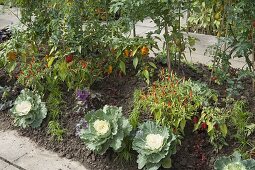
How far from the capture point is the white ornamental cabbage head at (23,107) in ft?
13.1

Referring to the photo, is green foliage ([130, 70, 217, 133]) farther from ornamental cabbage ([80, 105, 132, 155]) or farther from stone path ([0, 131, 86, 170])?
stone path ([0, 131, 86, 170])

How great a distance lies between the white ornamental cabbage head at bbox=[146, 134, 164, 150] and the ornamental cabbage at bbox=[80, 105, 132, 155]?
22 centimetres

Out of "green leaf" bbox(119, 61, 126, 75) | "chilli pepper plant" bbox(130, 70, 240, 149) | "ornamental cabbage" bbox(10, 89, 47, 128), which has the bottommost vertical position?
"ornamental cabbage" bbox(10, 89, 47, 128)

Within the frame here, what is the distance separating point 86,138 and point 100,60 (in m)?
1.18

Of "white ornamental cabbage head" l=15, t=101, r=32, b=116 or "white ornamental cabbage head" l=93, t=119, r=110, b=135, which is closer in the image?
"white ornamental cabbage head" l=93, t=119, r=110, b=135

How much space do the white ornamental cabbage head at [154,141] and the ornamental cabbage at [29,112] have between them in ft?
3.89

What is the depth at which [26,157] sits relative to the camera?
3.69 m

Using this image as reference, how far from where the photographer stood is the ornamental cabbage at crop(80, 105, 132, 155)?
3.41 meters

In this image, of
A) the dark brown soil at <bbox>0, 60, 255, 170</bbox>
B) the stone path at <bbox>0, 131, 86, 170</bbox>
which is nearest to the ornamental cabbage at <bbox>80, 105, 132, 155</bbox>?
the dark brown soil at <bbox>0, 60, 255, 170</bbox>

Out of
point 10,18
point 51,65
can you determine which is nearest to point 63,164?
point 51,65

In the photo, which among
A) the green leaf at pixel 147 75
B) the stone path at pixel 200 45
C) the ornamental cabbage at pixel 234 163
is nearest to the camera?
the ornamental cabbage at pixel 234 163

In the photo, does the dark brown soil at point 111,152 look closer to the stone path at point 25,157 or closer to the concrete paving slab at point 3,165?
the stone path at point 25,157

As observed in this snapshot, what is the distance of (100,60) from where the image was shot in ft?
14.5

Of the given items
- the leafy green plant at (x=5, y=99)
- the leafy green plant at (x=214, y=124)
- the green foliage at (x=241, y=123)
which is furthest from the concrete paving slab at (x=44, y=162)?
the green foliage at (x=241, y=123)
